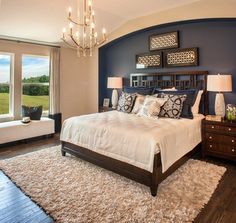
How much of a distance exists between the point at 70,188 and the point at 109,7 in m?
3.37

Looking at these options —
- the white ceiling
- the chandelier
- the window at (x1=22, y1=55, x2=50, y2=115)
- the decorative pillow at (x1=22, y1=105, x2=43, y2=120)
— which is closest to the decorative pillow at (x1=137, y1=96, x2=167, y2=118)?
the chandelier

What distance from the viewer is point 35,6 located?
3.65 meters

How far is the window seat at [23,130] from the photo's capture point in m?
4.13

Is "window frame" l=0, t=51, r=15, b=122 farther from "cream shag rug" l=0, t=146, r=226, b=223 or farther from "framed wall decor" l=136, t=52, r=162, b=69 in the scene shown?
"framed wall decor" l=136, t=52, r=162, b=69

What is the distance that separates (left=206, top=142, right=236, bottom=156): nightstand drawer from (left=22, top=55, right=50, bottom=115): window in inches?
162

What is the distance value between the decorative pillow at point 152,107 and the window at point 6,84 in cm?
322

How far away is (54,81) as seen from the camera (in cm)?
517

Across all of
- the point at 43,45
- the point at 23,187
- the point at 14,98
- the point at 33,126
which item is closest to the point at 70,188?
the point at 23,187

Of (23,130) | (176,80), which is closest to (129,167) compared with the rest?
(176,80)

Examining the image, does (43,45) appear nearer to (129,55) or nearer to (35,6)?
(35,6)

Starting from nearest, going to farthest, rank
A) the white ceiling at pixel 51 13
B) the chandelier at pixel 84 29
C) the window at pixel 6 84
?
the chandelier at pixel 84 29 → the white ceiling at pixel 51 13 → the window at pixel 6 84

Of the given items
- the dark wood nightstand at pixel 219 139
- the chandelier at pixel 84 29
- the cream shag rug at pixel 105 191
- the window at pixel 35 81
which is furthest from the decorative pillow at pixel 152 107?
the window at pixel 35 81

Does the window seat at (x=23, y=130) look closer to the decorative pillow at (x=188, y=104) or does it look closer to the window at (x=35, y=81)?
the window at (x=35, y=81)

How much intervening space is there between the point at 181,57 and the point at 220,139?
187 cm
